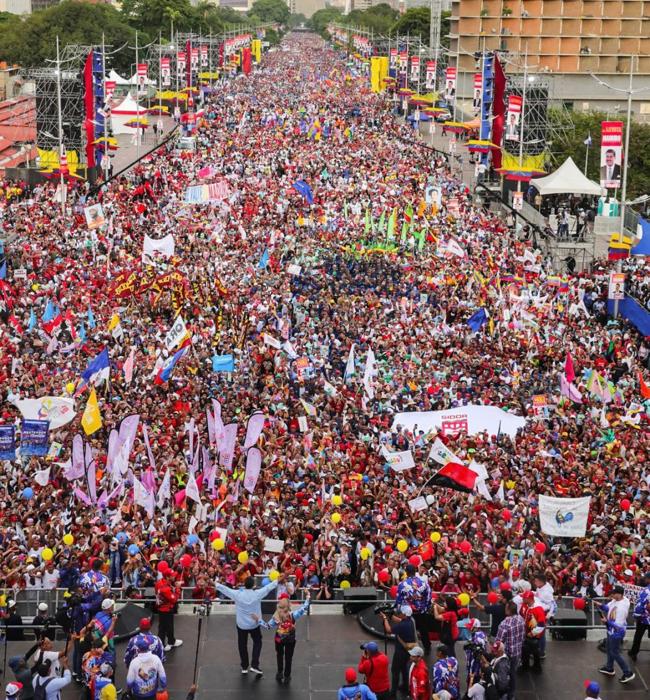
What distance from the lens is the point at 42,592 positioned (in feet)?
48.2

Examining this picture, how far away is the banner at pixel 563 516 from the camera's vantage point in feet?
54.9

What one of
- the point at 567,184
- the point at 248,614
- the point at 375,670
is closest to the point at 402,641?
the point at 375,670

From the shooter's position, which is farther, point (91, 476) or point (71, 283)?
point (71, 283)

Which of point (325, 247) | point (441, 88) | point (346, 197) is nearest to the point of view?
point (325, 247)

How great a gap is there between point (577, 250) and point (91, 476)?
27919 mm

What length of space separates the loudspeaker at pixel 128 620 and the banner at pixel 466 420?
915 centimetres

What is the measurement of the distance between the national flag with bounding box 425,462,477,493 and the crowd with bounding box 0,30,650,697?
0.38 metres


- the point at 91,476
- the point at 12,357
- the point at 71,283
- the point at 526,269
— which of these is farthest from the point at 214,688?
the point at 526,269

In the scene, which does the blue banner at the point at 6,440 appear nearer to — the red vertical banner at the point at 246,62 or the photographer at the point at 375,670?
the photographer at the point at 375,670

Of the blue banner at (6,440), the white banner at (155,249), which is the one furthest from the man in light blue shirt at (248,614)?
the white banner at (155,249)

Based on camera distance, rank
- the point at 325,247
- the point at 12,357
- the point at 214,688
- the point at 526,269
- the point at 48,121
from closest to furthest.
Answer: the point at 214,688 → the point at 12,357 → the point at 526,269 → the point at 325,247 → the point at 48,121

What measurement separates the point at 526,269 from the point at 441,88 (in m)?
71.8

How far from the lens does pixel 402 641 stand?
12633 millimetres

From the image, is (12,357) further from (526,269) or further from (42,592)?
(526,269)
